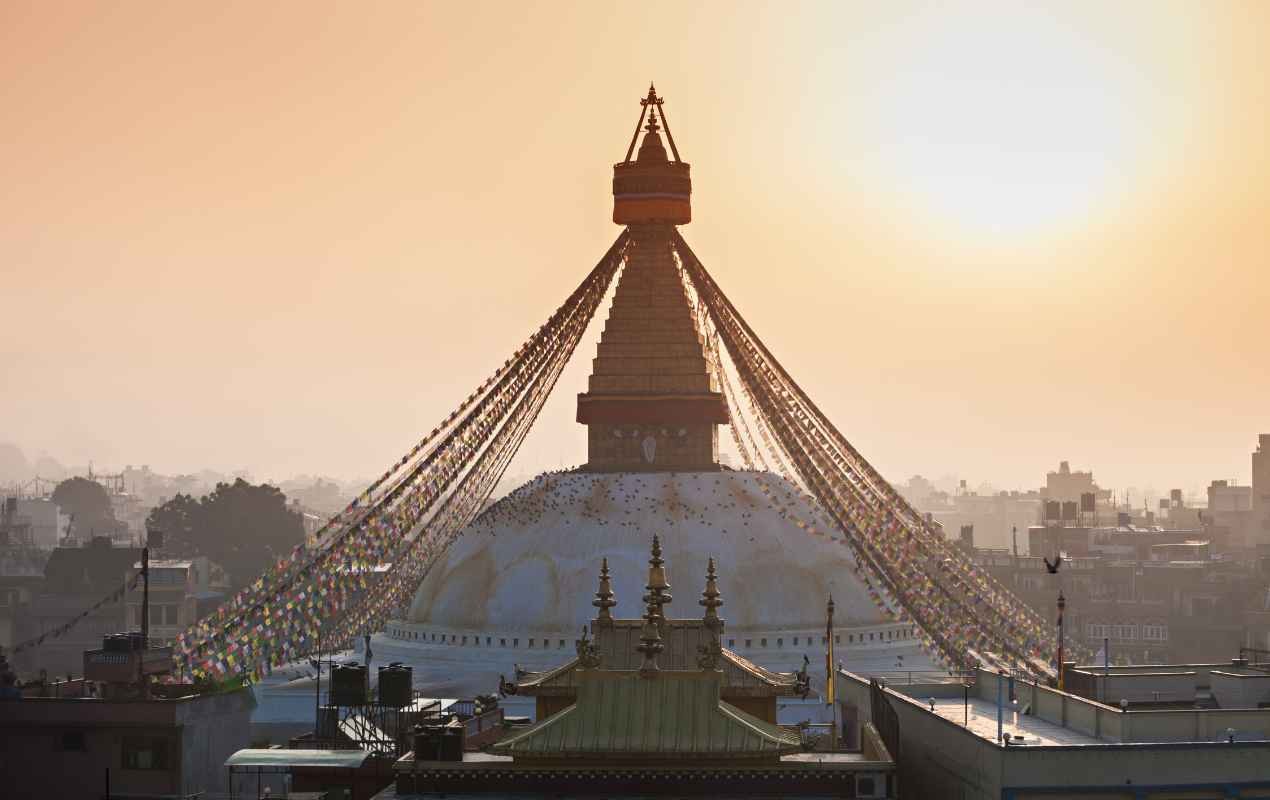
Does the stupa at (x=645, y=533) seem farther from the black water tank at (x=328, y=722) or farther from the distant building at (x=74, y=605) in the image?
the distant building at (x=74, y=605)

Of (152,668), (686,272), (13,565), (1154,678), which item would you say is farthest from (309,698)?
(13,565)

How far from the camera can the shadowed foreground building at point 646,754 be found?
158 ft

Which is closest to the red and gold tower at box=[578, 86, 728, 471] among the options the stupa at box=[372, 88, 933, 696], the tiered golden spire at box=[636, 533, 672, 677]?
the stupa at box=[372, 88, 933, 696]

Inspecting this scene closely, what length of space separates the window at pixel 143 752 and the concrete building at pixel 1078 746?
70.4 feet

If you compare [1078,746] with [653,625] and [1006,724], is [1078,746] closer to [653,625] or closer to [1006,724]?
[1006,724]

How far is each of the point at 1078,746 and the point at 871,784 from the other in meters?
3.88

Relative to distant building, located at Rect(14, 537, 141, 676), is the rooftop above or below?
below

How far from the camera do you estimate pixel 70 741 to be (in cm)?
7262

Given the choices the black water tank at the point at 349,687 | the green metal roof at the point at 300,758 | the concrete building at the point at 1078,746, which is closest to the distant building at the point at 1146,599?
the black water tank at the point at 349,687

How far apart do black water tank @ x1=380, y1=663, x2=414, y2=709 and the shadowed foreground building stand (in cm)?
1297

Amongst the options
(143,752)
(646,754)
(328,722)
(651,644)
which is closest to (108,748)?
(143,752)

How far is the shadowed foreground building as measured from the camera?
48281 mm

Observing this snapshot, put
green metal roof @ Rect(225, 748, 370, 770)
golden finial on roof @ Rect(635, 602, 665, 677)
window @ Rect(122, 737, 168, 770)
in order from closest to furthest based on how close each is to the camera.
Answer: golden finial on roof @ Rect(635, 602, 665, 677) < green metal roof @ Rect(225, 748, 370, 770) < window @ Rect(122, 737, 168, 770)

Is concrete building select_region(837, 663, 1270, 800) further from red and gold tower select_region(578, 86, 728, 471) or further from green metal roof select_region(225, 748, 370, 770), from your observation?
red and gold tower select_region(578, 86, 728, 471)
